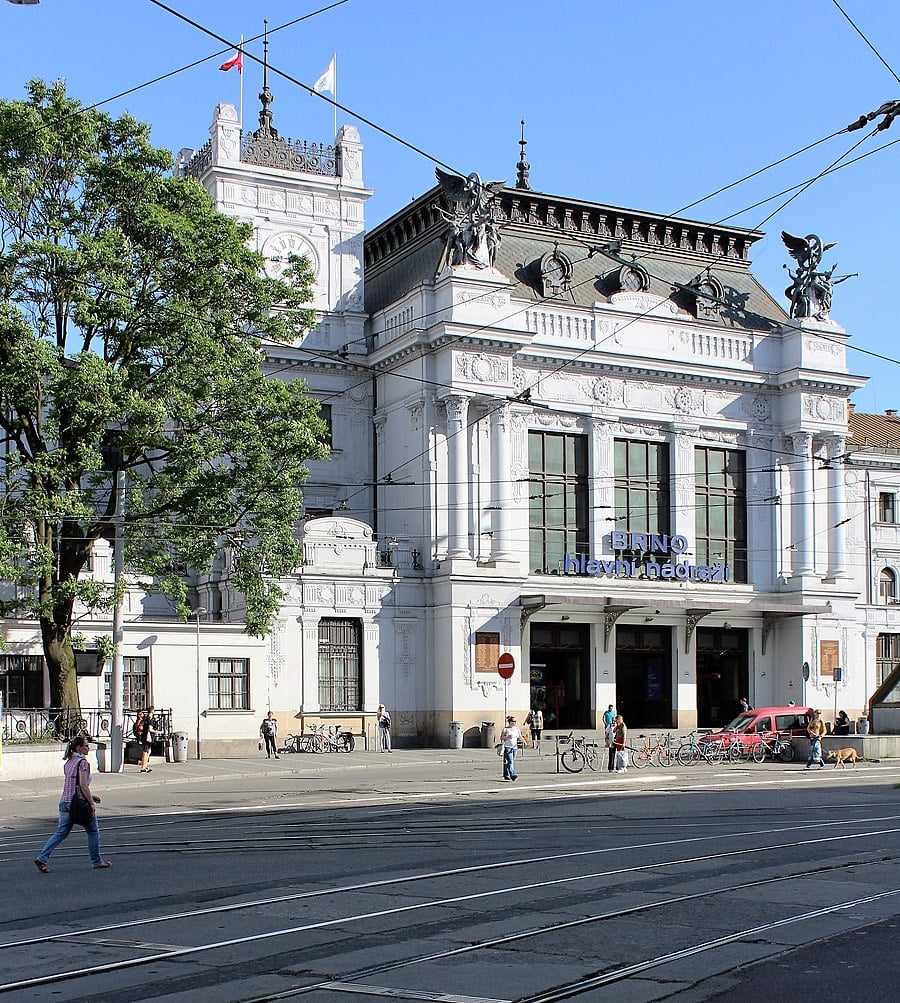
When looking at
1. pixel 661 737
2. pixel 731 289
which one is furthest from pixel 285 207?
pixel 661 737

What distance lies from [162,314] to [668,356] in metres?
25.9

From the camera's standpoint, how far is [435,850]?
58.9 ft

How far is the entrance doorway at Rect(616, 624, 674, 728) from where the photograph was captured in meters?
53.7

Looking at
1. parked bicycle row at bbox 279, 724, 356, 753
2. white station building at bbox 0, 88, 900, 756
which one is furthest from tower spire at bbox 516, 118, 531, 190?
parked bicycle row at bbox 279, 724, 356, 753

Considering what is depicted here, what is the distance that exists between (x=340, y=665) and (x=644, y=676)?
43.6 feet

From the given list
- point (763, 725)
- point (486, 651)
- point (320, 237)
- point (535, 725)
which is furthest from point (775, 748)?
point (320, 237)

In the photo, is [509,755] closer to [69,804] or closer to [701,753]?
[701,753]

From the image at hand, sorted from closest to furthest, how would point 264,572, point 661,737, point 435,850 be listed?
point 435,850, point 264,572, point 661,737

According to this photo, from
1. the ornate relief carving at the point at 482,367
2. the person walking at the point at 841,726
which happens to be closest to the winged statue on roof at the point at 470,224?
the ornate relief carving at the point at 482,367

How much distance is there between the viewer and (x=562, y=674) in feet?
174

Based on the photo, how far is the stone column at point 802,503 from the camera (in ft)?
186

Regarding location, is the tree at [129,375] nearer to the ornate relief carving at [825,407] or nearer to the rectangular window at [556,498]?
the rectangular window at [556,498]

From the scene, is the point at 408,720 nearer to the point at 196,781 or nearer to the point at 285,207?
the point at 196,781

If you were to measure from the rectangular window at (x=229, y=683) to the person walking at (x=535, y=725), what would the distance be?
10.4 m
